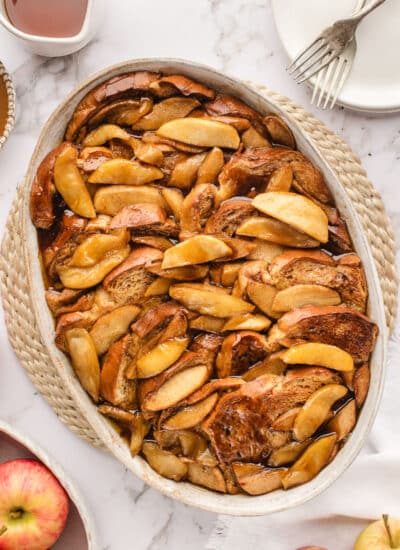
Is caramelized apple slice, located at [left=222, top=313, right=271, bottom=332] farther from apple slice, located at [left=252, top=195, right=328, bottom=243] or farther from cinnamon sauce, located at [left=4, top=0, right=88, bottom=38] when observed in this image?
cinnamon sauce, located at [left=4, top=0, right=88, bottom=38]

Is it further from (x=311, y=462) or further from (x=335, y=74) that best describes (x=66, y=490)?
(x=335, y=74)

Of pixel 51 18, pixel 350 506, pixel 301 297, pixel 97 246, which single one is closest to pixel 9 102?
pixel 51 18

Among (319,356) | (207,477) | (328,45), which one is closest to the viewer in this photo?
(319,356)

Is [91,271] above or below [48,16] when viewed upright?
below

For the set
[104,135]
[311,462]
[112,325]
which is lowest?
[311,462]

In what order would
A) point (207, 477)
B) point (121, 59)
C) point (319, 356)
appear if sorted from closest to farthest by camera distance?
point (319, 356) < point (207, 477) < point (121, 59)

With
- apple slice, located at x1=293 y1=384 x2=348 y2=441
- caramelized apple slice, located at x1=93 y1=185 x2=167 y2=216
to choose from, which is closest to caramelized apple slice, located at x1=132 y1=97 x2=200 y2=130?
caramelized apple slice, located at x1=93 y1=185 x2=167 y2=216
